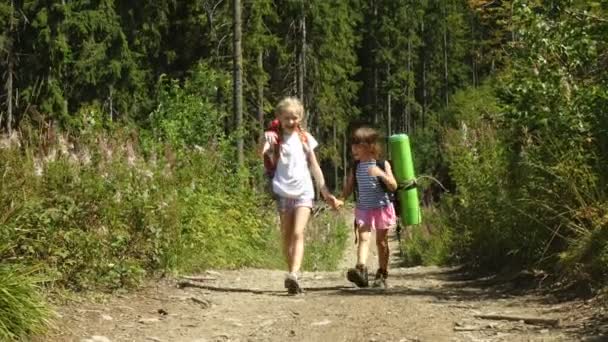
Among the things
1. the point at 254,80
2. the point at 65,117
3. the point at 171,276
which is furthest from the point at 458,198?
the point at 65,117

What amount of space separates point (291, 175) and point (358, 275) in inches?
48.0

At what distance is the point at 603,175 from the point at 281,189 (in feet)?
9.52

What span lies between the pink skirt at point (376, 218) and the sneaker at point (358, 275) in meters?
0.43

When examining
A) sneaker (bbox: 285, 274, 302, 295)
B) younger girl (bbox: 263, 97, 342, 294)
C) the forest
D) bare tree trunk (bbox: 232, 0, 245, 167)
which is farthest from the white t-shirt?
bare tree trunk (bbox: 232, 0, 245, 167)

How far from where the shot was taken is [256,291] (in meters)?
8.25

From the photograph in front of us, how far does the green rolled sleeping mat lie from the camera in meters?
9.05

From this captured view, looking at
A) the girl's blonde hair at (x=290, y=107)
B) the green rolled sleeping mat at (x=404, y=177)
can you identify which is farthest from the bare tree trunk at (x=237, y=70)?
the girl's blonde hair at (x=290, y=107)

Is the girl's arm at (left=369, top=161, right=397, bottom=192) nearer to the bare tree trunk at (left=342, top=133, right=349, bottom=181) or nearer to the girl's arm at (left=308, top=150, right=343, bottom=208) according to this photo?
the girl's arm at (left=308, top=150, right=343, bottom=208)

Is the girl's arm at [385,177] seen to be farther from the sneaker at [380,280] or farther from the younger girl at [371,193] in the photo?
the sneaker at [380,280]

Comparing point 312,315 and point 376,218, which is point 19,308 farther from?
point 376,218

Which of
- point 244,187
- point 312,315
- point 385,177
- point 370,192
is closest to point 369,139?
point 385,177

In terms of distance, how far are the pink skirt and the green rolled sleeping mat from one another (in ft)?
0.84

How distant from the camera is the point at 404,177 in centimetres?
922

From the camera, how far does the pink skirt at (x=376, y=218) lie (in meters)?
8.67
